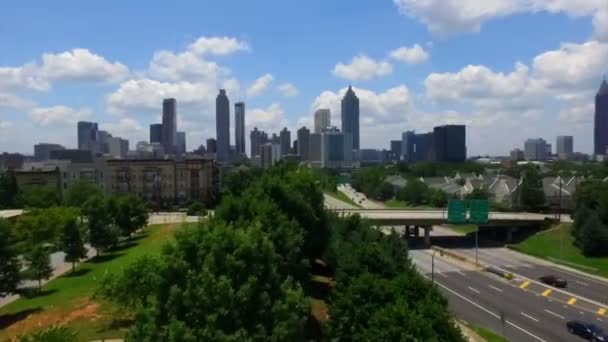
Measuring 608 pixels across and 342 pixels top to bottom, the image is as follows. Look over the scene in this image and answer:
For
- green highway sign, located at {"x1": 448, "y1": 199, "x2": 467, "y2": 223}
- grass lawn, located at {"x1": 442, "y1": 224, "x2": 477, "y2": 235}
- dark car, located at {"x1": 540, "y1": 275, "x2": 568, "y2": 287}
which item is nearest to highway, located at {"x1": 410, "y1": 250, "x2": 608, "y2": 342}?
dark car, located at {"x1": 540, "y1": 275, "x2": 568, "y2": 287}

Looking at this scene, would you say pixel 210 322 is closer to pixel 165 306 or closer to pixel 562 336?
pixel 165 306

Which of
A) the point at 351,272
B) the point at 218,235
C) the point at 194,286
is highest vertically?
the point at 218,235

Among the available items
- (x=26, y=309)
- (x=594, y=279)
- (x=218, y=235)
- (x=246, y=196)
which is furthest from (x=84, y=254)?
(x=594, y=279)

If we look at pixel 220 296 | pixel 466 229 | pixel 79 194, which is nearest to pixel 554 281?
pixel 466 229

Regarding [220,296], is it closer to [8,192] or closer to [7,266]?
[7,266]

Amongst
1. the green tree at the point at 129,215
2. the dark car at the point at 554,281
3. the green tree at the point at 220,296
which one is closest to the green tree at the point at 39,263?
the green tree at the point at 129,215

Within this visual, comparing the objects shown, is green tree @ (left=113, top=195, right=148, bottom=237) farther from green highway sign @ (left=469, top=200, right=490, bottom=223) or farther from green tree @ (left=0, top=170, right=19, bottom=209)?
green tree @ (left=0, top=170, right=19, bottom=209)
